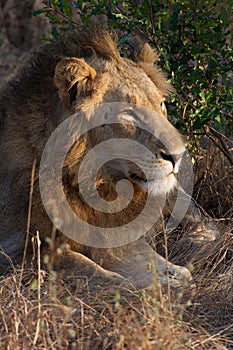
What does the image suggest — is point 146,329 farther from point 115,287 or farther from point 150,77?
point 150,77

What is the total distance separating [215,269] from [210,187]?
1054 mm

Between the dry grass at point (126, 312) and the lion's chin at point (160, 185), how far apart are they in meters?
0.57

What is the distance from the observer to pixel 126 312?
3.70 meters

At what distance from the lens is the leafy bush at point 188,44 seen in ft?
18.3

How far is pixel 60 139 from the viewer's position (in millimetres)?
4602

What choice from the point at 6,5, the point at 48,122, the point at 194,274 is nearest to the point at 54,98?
the point at 48,122

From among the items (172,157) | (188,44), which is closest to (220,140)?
(188,44)

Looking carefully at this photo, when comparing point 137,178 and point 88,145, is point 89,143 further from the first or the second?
point 137,178

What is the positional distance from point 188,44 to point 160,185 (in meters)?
1.72

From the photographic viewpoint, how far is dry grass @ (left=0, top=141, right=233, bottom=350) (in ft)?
10.8

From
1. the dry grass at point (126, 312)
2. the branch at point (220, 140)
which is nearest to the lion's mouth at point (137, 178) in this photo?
the dry grass at point (126, 312)

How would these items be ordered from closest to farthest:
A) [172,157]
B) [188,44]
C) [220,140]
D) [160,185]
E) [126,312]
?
1. [126,312]
2. [172,157]
3. [160,185]
4. [188,44]
5. [220,140]

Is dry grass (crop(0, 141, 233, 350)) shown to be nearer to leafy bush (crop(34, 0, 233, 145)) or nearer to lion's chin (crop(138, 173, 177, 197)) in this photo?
lion's chin (crop(138, 173, 177, 197))

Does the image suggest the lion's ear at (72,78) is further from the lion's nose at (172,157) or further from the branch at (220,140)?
the branch at (220,140)
